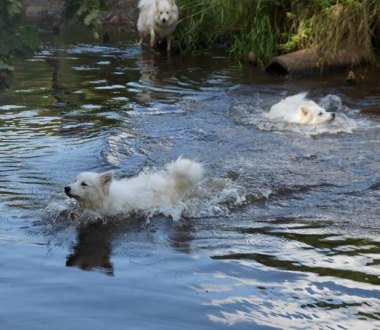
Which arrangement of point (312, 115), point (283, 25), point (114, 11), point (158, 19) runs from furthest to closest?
1. point (114, 11)
2. point (158, 19)
3. point (283, 25)
4. point (312, 115)

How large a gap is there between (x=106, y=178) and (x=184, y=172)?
694 millimetres

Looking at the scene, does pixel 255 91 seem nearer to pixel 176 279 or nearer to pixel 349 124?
pixel 349 124

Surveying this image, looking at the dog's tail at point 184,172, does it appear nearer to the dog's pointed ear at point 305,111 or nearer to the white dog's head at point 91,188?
the white dog's head at point 91,188

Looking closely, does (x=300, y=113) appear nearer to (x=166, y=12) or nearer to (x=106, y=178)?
(x=106, y=178)

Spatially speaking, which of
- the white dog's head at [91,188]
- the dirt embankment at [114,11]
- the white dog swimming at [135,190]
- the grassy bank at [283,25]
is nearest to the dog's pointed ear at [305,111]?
the white dog swimming at [135,190]

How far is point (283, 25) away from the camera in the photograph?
14.0 meters

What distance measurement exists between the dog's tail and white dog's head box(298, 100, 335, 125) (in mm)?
3375

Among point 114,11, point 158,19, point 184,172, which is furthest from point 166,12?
point 184,172

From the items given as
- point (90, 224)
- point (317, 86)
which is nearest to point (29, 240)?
point (90, 224)

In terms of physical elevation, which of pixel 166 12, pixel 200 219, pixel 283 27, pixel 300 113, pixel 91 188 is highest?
pixel 166 12

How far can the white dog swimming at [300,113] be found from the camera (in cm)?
975

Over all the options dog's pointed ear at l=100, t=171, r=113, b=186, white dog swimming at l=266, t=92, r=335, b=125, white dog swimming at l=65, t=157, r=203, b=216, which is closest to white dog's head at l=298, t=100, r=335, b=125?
white dog swimming at l=266, t=92, r=335, b=125

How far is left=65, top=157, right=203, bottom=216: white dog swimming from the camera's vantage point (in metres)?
6.27

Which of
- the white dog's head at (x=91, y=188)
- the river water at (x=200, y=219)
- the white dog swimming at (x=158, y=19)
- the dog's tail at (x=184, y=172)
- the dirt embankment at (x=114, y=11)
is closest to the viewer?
the river water at (x=200, y=219)
